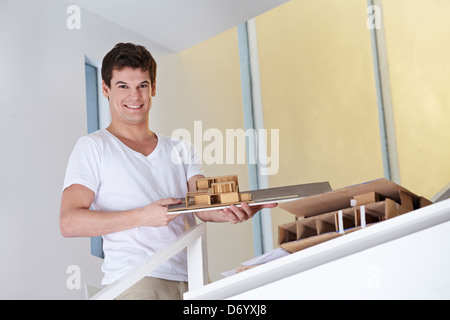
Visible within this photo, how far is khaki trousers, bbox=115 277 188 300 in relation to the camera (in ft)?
5.21

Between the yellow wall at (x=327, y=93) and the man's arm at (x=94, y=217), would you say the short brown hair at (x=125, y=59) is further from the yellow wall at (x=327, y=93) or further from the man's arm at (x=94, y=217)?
the yellow wall at (x=327, y=93)

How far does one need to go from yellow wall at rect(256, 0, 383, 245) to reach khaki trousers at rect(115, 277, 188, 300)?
3.24m

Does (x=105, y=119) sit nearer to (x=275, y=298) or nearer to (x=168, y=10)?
(x=168, y=10)

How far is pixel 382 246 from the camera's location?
0.99m

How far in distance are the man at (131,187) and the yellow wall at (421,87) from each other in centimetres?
278

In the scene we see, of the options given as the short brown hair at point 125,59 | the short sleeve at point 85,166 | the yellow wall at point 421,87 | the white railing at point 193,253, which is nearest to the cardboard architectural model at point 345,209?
the white railing at point 193,253

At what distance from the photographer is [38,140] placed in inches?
112

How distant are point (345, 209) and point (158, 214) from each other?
51 cm

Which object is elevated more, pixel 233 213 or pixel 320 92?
pixel 320 92

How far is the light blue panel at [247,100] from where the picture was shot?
513 centimetres

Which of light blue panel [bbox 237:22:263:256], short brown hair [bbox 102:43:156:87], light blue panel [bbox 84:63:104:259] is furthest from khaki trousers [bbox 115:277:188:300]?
light blue panel [bbox 237:22:263:256]

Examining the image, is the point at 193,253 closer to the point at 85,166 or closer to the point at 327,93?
the point at 85,166

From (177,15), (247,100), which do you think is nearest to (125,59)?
(177,15)

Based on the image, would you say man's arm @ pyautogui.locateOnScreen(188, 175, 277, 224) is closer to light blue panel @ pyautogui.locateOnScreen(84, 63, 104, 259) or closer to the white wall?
the white wall
